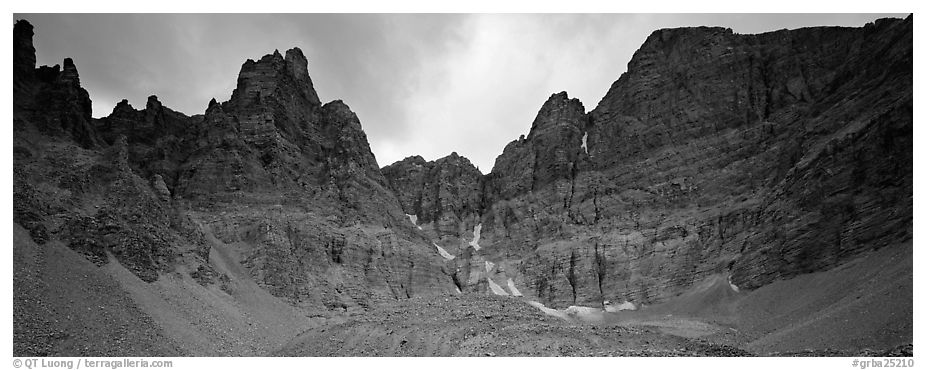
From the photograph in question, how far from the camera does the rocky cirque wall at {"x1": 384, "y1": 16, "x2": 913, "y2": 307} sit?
224ft

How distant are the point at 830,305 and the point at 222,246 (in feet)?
209

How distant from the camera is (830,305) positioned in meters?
53.9

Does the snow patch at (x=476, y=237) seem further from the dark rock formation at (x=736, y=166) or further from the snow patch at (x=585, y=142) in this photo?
the snow patch at (x=585, y=142)

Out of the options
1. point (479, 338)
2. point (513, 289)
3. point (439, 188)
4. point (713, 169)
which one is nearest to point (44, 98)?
point (479, 338)

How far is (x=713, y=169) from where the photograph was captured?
9775 cm

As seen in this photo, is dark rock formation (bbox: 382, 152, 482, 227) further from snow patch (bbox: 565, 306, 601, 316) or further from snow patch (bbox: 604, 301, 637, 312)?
snow patch (bbox: 604, 301, 637, 312)

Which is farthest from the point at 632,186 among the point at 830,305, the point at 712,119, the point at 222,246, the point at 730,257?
the point at 222,246

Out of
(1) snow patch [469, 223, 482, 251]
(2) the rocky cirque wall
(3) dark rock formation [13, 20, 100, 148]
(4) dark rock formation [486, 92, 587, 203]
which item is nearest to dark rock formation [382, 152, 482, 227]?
(1) snow patch [469, 223, 482, 251]

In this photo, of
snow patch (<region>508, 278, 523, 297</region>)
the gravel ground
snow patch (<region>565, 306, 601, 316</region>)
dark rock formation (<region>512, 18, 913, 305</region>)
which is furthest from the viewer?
snow patch (<region>508, 278, 523, 297</region>)

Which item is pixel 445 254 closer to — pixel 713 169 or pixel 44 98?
pixel 713 169

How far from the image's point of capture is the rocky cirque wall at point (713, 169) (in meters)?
68.2

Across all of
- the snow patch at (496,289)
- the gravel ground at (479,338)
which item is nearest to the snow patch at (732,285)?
the gravel ground at (479,338)

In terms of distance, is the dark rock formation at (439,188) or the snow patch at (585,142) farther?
the dark rock formation at (439,188)

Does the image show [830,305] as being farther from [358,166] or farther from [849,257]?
[358,166]
